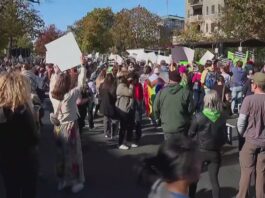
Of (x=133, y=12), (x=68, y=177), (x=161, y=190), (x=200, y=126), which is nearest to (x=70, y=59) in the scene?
(x=68, y=177)

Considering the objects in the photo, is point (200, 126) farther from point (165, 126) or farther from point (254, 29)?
point (254, 29)

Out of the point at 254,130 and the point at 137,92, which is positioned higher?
the point at 137,92

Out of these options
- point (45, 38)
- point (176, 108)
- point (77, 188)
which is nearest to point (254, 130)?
point (176, 108)

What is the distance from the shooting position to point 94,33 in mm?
83500

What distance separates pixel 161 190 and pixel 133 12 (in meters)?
77.8

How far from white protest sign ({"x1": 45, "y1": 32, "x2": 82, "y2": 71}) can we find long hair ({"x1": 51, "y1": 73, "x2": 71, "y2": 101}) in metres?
1.07

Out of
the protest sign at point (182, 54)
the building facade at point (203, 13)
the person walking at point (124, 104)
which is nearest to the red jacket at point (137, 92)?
the person walking at point (124, 104)

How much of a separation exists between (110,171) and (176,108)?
2.35 m

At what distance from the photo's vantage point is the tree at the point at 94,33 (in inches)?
3214

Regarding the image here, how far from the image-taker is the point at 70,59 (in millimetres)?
8641

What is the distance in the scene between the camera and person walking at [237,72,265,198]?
6.45 m

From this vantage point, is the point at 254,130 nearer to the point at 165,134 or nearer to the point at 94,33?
the point at 165,134

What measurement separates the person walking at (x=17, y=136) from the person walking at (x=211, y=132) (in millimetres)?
2141

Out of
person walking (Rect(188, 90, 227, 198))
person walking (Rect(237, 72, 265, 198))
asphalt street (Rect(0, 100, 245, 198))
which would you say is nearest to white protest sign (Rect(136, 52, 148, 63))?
asphalt street (Rect(0, 100, 245, 198))
